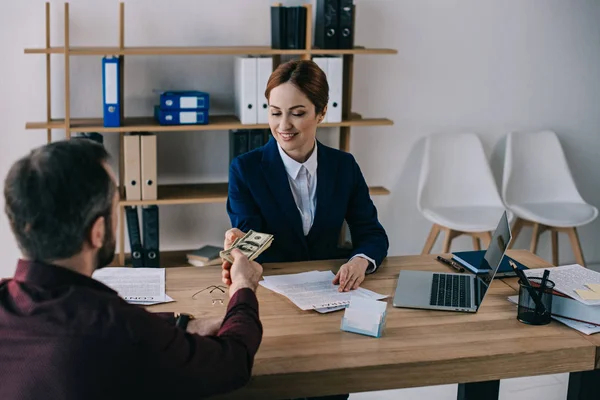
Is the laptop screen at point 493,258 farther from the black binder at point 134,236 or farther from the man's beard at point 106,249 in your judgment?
the black binder at point 134,236

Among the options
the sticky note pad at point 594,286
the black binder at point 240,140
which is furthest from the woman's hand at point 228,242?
the black binder at point 240,140

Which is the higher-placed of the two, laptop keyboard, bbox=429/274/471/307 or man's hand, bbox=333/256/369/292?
→ man's hand, bbox=333/256/369/292

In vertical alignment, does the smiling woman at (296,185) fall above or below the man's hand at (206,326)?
above

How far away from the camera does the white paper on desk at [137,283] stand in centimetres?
227

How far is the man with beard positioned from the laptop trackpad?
0.86m

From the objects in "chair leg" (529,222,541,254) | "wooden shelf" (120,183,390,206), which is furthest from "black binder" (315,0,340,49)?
"chair leg" (529,222,541,254)

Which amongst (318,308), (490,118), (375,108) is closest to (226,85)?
(375,108)

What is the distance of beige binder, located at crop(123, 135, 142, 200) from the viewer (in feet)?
13.1

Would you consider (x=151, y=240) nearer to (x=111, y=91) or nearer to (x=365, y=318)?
(x=111, y=91)

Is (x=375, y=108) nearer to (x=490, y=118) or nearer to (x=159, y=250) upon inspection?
(x=490, y=118)

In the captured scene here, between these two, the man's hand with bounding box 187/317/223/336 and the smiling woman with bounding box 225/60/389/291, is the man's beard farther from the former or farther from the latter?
the smiling woman with bounding box 225/60/389/291

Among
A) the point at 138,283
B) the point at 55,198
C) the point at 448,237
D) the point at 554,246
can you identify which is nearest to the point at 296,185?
the point at 138,283

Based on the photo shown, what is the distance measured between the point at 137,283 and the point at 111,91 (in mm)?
1793

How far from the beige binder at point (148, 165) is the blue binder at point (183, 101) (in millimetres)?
178
